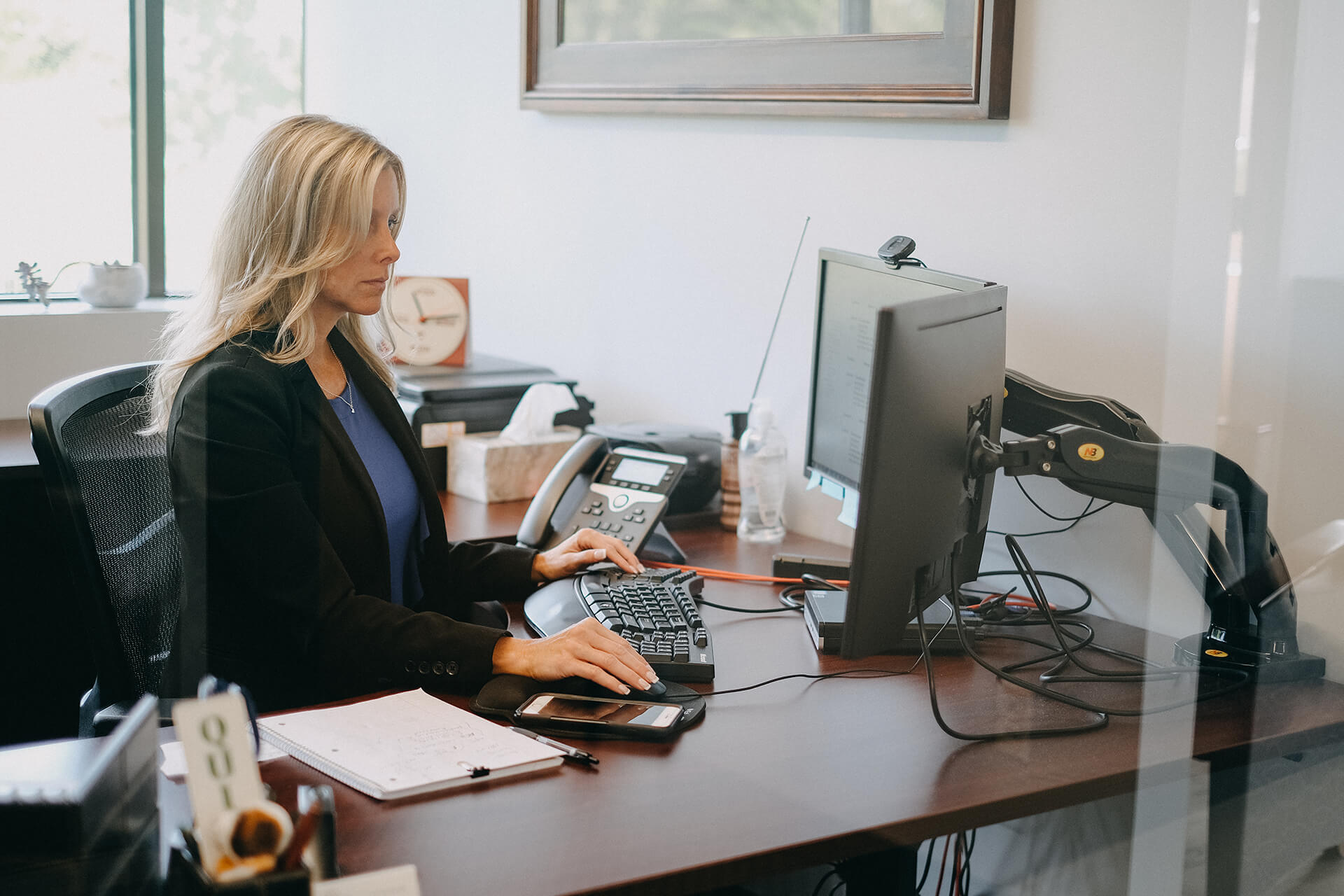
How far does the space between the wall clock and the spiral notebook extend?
1.42m

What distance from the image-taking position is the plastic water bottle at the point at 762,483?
2.21m

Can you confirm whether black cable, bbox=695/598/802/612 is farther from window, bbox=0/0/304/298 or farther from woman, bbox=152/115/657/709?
window, bbox=0/0/304/298

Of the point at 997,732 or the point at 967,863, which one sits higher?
the point at 997,732

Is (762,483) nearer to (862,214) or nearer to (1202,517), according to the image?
(862,214)

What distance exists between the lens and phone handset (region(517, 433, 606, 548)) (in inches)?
79.8

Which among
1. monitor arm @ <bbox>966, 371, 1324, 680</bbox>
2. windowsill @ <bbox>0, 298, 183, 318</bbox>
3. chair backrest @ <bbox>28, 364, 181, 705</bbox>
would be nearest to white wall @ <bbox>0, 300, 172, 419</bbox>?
windowsill @ <bbox>0, 298, 183, 318</bbox>

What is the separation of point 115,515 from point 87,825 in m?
0.95

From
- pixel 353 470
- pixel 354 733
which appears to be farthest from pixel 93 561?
pixel 354 733

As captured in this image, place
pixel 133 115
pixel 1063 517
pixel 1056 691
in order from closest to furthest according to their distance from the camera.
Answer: pixel 1056 691
pixel 1063 517
pixel 133 115

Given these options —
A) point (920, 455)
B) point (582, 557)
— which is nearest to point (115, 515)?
point (582, 557)

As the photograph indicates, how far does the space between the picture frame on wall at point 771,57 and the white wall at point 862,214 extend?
0.15 ft

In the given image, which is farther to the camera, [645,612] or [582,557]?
[582,557]

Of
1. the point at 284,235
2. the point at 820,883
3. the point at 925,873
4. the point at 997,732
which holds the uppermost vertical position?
the point at 284,235

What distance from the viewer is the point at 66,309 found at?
10.5 feet
